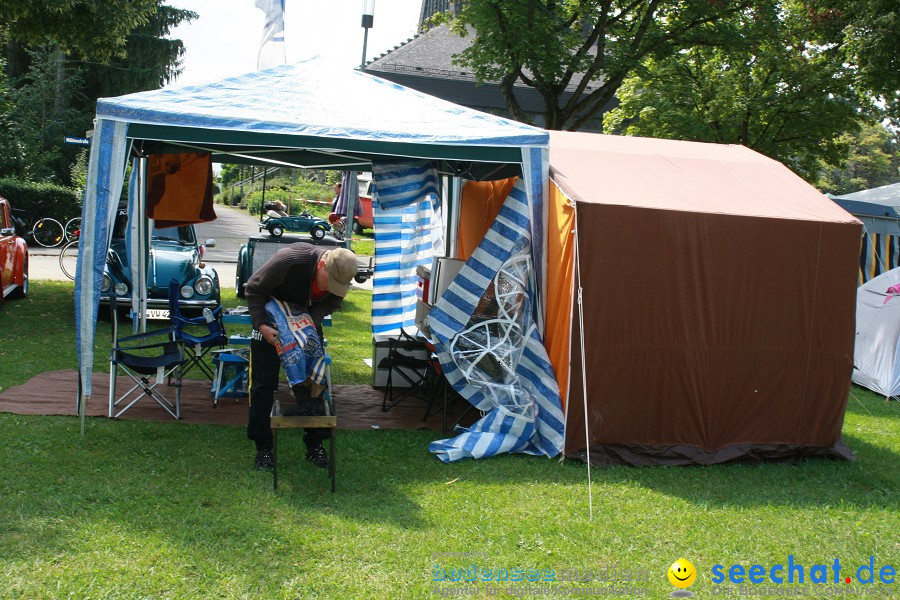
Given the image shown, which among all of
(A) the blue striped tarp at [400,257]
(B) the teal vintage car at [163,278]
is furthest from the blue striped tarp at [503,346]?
(B) the teal vintage car at [163,278]

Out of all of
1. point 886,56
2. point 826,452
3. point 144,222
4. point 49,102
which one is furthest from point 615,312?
point 49,102

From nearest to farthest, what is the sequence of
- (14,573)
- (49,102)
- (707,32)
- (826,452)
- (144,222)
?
(14,573), (826,452), (144,222), (707,32), (49,102)

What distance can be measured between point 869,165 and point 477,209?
48.5 m

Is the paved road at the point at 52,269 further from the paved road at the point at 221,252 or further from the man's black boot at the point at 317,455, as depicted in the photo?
the man's black boot at the point at 317,455

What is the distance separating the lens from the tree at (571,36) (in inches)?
506

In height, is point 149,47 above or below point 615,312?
above

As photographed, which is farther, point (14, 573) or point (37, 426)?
point (37, 426)

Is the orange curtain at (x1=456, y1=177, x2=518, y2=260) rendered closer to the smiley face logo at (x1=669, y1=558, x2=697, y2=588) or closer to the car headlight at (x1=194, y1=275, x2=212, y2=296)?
the car headlight at (x1=194, y1=275, x2=212, y2=296)

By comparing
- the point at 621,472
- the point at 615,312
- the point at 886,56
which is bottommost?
the point at 621,472

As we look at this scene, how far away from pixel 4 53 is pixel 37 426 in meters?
25.3

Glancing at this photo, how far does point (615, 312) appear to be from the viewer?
597 cm

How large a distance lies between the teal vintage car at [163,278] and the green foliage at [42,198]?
10.4 meters

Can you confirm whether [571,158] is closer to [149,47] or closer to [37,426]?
[37,426]

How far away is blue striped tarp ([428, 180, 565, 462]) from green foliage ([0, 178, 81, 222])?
16.6 meters
